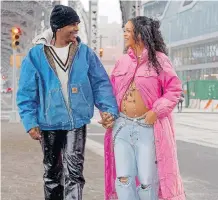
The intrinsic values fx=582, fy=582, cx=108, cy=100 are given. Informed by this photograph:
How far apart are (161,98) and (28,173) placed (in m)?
4.44

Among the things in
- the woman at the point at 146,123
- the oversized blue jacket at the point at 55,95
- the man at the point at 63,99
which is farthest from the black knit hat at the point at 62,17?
the woman at the point at 146,123

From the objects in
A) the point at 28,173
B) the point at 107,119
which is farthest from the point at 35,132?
the point at 28,173

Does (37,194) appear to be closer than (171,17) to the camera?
Yes

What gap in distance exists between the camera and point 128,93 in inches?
178

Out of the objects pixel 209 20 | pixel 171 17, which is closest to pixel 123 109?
pixel 209 20

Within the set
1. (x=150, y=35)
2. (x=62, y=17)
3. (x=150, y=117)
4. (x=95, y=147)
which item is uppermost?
(x=62, y=17)

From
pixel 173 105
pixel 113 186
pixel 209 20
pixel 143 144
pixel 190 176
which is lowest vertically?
pixel 190 176

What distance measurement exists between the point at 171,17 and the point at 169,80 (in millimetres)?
105305

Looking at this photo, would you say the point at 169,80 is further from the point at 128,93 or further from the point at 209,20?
the point at 209,20

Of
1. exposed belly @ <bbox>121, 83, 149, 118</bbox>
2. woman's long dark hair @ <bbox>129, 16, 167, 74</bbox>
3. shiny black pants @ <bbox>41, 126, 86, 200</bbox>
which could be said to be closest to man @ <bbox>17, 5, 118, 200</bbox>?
shiny black pants @ <bbox>41, 126, 86, 200</bbox>

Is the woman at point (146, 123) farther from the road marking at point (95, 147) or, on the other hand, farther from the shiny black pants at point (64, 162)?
the road marking at point (95, 147)

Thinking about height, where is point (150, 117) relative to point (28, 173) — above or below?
above

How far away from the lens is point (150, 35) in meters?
4.55

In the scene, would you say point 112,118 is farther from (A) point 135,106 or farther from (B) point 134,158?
(B) point 134,158
